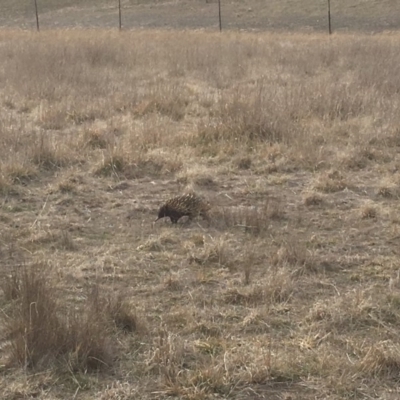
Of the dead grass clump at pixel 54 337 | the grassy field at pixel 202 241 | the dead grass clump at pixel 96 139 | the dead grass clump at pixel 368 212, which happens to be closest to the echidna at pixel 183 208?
the grassy field at pixel 202 241

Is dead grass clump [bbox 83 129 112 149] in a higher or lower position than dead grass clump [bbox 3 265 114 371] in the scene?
higher

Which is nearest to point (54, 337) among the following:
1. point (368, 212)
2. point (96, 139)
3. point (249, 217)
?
point (249, 217)

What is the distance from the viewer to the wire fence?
28.3 meters

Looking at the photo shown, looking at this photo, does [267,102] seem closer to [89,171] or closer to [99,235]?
[89,171]

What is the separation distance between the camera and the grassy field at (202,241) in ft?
9.94

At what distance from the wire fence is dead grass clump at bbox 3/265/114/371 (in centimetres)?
2293

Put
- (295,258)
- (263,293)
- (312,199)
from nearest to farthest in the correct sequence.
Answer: (263,293) < (295,258) < (312,199)

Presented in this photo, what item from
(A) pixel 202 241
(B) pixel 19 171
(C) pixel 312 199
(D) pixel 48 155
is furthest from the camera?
(D) pixel 48 155

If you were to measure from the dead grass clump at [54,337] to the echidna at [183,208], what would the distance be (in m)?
1.77

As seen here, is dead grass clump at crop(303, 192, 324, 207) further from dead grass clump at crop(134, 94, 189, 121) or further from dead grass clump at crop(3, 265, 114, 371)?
dead grass clump at crop(134, 94, 189, 121)

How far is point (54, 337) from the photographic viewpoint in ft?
10.1

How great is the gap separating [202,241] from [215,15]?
3048cm

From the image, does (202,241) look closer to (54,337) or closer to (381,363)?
(54,337)

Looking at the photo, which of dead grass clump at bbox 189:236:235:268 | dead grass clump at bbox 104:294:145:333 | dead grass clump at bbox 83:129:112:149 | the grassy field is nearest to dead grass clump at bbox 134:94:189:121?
the grassy field
